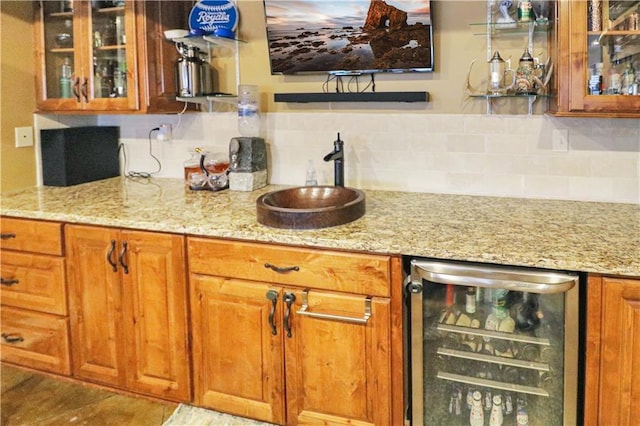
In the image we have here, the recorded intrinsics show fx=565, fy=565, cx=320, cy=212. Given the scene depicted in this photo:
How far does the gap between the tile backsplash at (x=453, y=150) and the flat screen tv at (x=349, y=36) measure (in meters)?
0.24

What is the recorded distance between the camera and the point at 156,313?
7.69ft

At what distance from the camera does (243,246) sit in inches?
84.2

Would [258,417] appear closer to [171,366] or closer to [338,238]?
[171,366]

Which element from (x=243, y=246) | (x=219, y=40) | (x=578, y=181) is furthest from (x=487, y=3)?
(x=243, y=246)

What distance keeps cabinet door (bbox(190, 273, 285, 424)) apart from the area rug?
0.04 metres

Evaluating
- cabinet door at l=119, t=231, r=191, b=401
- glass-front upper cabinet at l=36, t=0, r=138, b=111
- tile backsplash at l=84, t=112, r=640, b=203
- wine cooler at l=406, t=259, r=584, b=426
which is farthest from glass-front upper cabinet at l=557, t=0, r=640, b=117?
glass-front upper cabinet at l=36, t=0, r=138, b=111

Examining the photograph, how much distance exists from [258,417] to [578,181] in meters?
1.71

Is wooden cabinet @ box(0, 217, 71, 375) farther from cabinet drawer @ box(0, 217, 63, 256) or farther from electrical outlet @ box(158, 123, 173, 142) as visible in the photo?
electrical outlet @ box(158, 123, 173, 142)

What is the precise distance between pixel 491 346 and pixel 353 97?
1355 millimetres

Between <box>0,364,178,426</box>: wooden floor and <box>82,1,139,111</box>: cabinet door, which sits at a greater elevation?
<box>82,1,139,111</box>: cabinet door

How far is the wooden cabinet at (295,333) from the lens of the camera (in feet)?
6.56

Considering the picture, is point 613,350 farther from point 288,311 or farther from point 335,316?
point 288,311

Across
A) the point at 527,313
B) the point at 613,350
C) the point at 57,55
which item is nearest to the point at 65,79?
the point at 57,55

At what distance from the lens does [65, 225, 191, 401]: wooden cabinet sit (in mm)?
2305
